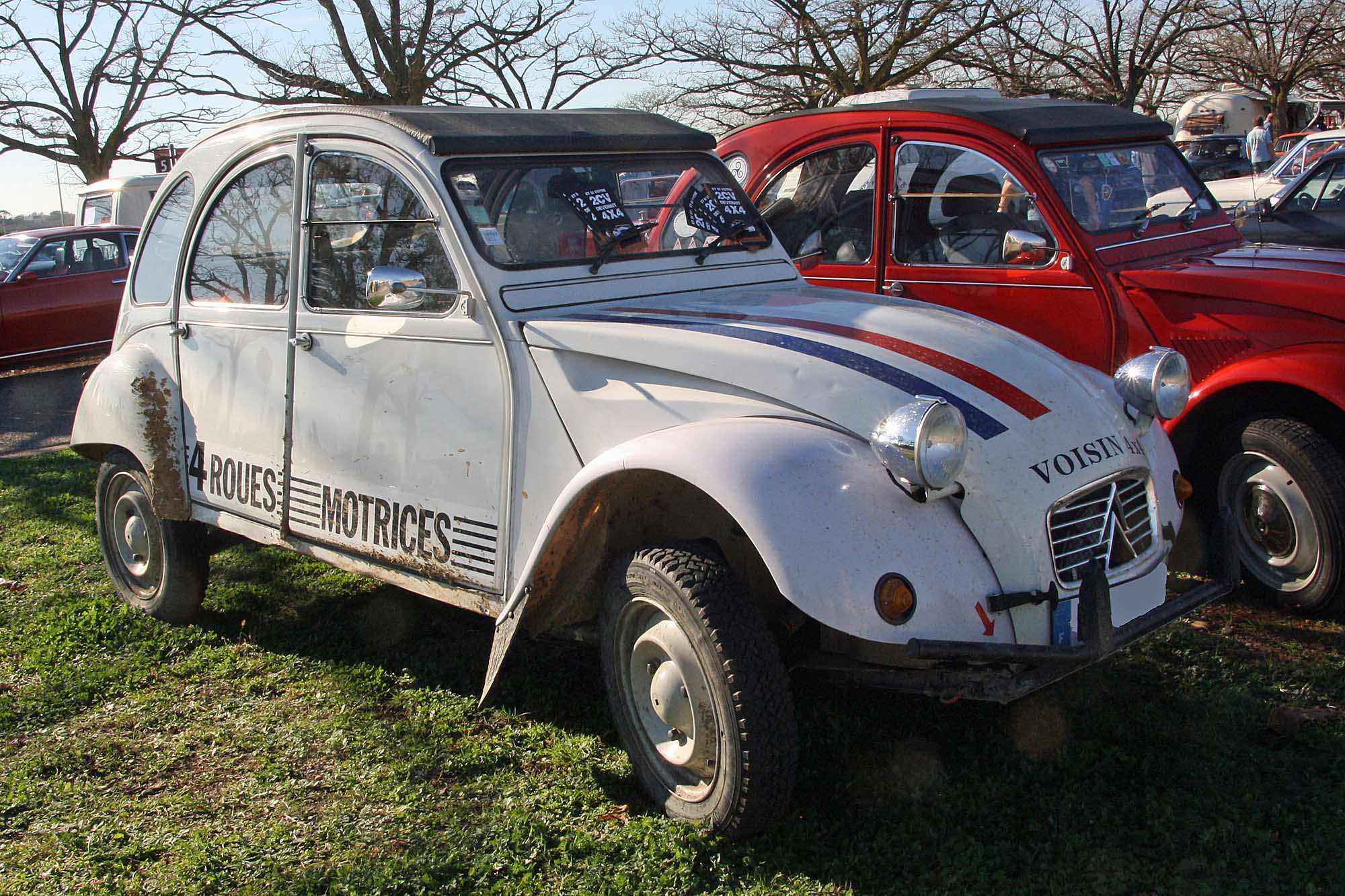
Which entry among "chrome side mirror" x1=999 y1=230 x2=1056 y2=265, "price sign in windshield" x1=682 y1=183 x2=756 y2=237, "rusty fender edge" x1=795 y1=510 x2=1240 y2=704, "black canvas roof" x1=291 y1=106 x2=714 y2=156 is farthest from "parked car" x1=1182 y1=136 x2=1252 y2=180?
"rusty fender edge" x1=795 y1=510 x2=1240 y2=704

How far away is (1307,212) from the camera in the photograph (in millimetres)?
6820

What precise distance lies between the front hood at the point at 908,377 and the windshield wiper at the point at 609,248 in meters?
0.22

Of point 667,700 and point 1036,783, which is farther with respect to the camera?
point 1036,783

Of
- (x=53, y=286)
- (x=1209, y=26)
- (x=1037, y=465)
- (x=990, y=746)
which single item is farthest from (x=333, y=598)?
(x=1209, y=26)

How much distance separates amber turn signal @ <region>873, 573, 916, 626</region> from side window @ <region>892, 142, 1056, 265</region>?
9.01 ft

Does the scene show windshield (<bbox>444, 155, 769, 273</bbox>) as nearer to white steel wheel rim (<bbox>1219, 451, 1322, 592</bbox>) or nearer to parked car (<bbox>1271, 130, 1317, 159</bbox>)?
white steel wheel rim (<bbox>1219, 451, 1322, 592</bbox>)

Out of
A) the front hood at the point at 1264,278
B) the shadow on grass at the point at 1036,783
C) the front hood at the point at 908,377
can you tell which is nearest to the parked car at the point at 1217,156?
the front hood at the point at 1264,278

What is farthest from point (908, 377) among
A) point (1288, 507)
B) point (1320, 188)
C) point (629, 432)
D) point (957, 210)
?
point (1320, 188)

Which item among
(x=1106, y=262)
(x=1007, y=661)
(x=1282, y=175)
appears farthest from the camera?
(x=1282, y=175)

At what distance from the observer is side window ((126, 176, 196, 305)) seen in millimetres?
4762

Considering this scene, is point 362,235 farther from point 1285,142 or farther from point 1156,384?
point 1285,142

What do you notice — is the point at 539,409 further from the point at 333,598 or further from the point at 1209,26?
the point at 1209,26

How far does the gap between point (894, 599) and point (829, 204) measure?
3504 mm

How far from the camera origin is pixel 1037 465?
3.06 meters
